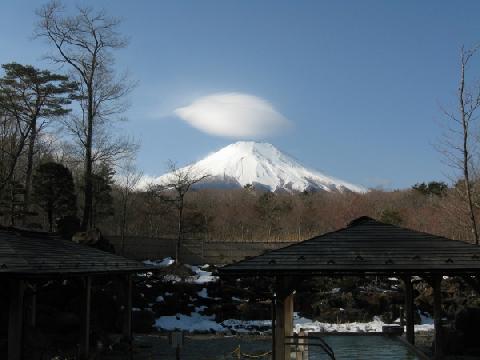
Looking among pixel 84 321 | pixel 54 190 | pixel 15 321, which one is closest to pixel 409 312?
pixel 84 321

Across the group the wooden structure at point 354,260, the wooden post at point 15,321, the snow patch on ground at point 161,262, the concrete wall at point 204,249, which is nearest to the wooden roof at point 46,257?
the wooden post at point 15,321

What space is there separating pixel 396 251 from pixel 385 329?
7165 mm

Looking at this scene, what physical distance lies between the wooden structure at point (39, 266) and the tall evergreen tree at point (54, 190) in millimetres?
10143

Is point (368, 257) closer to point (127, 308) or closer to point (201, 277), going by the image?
point (127, 308)

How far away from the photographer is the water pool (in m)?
11.9

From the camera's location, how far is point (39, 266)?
32.0 feet

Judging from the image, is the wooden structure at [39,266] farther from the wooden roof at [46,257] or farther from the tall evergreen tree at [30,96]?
the tall evergreen tree at [30,96]

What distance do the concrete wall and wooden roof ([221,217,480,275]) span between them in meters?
20.4

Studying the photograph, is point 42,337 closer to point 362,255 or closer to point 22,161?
point 362,255

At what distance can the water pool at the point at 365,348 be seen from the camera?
11898mm

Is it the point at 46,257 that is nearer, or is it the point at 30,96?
the point at 46,257

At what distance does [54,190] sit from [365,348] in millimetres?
16246

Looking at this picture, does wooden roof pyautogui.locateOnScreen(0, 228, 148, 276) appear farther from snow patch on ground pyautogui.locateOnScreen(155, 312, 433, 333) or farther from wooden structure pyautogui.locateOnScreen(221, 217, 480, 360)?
snow patch on ground pyautogui.locateOnScreen(155, 312, 433, 333)

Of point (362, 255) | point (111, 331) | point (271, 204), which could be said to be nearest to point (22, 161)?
point (271, 204)
